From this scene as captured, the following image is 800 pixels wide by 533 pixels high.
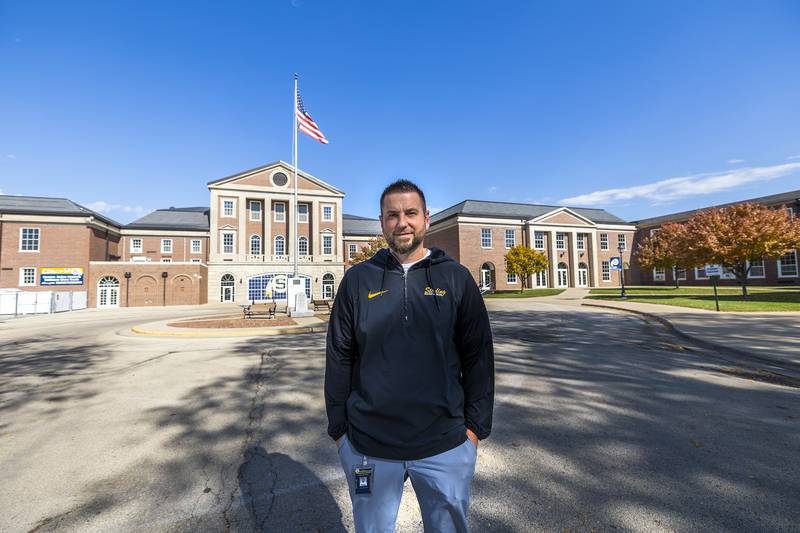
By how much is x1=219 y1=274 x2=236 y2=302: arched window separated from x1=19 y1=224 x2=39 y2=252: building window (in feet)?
56.1

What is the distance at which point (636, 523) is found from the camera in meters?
2.46

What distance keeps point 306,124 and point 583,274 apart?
40805 mm

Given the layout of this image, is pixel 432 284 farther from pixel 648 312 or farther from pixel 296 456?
pixel 648 312

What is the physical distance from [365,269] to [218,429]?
3.69 metres

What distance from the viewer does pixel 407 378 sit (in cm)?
166

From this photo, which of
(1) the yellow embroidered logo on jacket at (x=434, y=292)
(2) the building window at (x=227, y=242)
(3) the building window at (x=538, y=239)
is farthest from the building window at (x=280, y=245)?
(1) the yellow embroidered logo on jacket at (x=434, y=292)

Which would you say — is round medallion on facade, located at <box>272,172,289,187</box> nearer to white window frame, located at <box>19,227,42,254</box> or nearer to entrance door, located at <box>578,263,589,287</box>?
white window frame, located at <box>19,227,42,254</box>

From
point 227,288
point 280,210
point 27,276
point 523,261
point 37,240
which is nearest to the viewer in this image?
point 27,276

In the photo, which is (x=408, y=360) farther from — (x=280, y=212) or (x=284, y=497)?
(x=280, y=212)

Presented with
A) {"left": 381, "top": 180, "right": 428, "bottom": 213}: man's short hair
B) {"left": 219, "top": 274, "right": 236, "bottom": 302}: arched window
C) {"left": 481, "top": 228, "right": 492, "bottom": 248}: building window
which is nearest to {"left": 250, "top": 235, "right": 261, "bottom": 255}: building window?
{"left": 219, "top": 274, "right": 236, "bottom": 302}: arched window

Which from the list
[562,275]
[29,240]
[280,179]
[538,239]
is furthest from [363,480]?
[562,275]

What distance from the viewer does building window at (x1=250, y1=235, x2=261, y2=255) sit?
40938 mm

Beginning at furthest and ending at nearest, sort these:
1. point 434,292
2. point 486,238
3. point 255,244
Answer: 1. point 486,238
2. point 255,244
3. point 434,292

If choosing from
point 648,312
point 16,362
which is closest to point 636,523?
point 16,362
